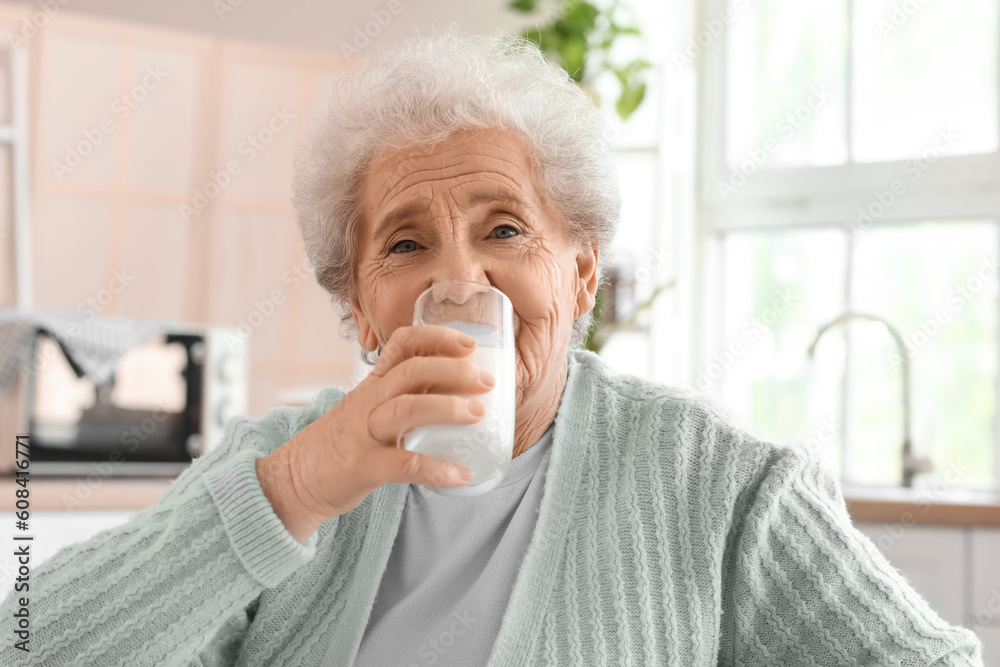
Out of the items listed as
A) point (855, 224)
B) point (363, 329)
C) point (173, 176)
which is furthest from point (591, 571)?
point (855, 224)

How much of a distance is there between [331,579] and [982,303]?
2685 millimetres

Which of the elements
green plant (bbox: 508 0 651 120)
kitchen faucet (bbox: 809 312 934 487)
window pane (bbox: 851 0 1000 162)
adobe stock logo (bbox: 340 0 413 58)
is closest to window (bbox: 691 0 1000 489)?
window pane (bbox: 851 0 1000 162)

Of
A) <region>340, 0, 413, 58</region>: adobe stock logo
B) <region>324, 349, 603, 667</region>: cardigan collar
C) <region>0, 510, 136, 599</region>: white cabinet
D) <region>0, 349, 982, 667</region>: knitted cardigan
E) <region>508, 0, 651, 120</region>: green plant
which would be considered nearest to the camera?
<region>0, 349, 982, 667</region>: knitted cardigan

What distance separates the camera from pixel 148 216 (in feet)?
10.2

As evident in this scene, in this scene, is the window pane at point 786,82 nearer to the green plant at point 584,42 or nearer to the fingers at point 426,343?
the green plant at point 584,42

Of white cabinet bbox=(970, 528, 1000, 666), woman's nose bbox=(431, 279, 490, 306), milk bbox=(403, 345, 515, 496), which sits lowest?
white cabinet bbox=(970, 528, 1000, 666)

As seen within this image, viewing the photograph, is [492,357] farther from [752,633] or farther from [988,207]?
[988,207]

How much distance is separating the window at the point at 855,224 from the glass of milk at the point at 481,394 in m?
2.16

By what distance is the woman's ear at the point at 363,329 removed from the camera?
3.77 feet

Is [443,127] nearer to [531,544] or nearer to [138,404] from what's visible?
[531,544]

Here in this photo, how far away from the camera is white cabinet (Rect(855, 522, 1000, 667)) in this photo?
1994 millimetres

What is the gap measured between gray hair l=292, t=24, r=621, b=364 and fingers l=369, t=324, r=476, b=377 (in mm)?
388

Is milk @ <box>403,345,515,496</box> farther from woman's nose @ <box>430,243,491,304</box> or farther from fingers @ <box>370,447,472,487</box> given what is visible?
woman's nose @ <box>430,243,491,304</box>

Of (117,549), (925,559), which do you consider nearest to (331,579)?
(117,549)
